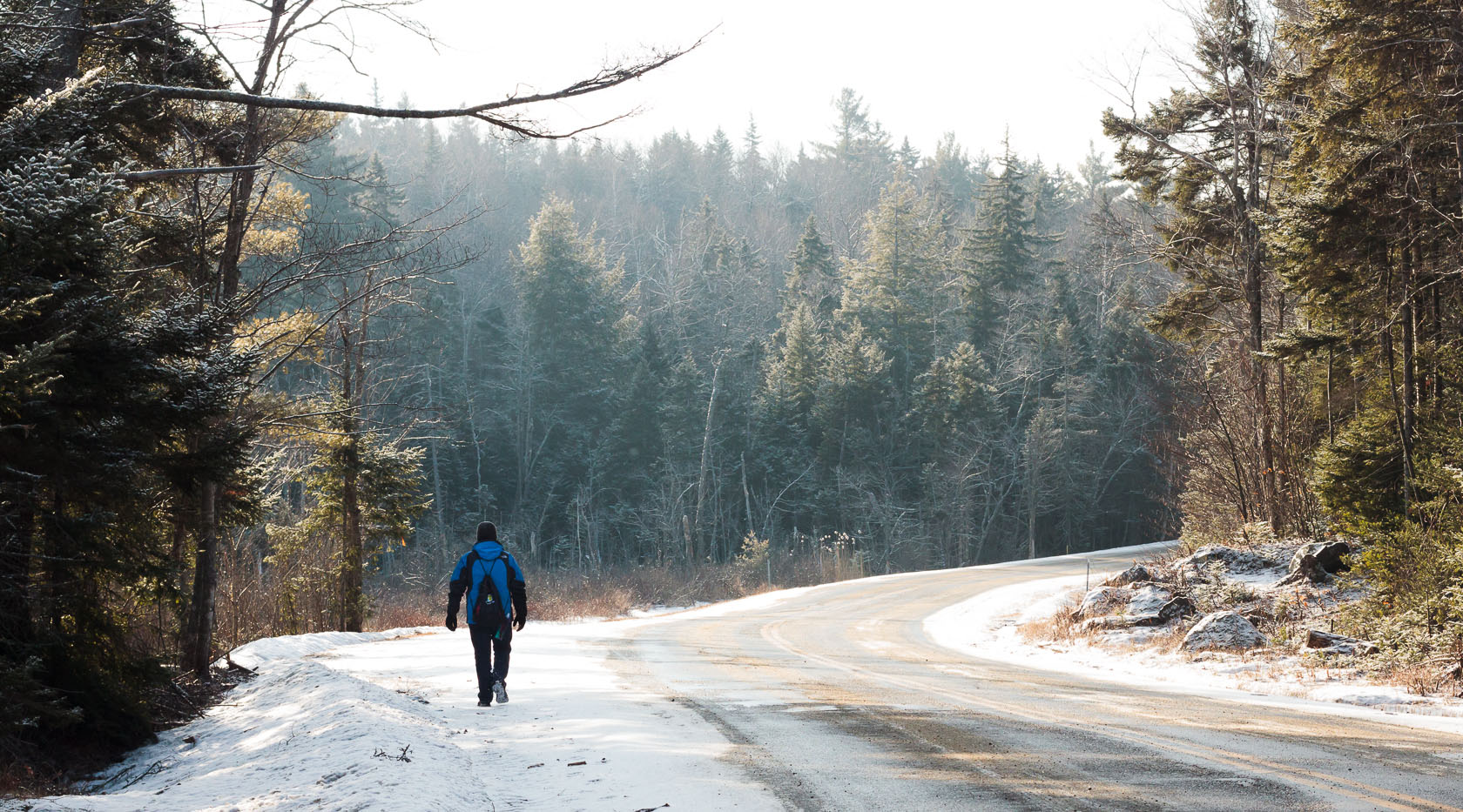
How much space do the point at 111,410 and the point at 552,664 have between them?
740 centimetres

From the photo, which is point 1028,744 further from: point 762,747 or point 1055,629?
point 1055,629

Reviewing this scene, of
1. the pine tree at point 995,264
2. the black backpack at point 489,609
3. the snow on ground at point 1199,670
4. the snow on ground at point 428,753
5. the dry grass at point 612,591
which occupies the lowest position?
the dry grass at point 612,591

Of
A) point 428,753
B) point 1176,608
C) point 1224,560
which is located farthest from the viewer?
point 1224,560

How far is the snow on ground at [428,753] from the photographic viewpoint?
615 cm

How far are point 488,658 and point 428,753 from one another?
2.69 m

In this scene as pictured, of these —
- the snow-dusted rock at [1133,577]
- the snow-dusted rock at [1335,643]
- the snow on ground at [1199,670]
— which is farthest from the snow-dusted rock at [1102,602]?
the snow-dusted rock at [1335,643]

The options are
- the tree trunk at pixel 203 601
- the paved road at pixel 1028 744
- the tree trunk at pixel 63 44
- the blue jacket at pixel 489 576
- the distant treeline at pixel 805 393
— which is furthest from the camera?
the distant treeline at pixel 805 393

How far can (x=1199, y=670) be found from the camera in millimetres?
14258

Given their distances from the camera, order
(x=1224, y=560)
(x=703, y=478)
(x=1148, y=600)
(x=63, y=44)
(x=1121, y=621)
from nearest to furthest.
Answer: (x=63, y=44) → (x=1121, y=621) → (x=1148, y=600) → (x=1224, y=560) → (x=703, y=478)

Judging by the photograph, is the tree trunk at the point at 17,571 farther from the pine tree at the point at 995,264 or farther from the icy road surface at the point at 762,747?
the pine tree at the point at 995,264

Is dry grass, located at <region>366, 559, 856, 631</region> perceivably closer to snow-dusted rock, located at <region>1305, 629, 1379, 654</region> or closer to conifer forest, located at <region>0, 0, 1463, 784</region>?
conifer forest, located at <region>0, 0, 1463, 784</region>

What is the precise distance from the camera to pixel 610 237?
3388 inches

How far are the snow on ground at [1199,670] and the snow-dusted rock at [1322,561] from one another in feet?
3.59

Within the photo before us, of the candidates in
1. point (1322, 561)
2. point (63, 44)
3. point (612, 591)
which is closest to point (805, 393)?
point (612, 591)
